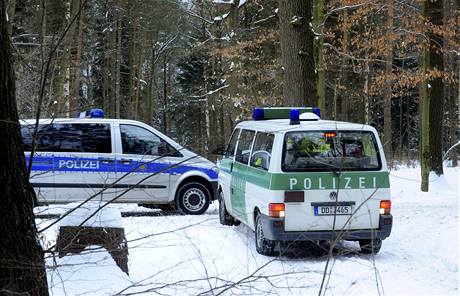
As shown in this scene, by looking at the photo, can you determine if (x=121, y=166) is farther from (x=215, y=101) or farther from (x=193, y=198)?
(x=215, y=101)

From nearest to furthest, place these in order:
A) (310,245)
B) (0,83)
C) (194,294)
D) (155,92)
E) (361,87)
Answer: (0,83), (194,294), (310,245), (361,87), (155,92)

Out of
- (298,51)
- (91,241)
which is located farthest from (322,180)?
(298,51)

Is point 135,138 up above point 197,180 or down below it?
above

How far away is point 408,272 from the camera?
25.6 ft

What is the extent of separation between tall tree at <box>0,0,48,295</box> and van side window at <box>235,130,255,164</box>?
259 inches

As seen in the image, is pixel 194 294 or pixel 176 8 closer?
pixel 194 294

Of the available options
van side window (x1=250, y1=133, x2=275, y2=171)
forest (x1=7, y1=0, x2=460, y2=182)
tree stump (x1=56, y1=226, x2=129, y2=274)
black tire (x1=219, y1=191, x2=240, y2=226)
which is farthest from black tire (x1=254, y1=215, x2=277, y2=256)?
tree stump (x1=56, y1=226, x2=129, y2=274)

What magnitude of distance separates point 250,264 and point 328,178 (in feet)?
5.28

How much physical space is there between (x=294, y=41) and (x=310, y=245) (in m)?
5.15

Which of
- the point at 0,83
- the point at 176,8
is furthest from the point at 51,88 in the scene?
the point at 176,8

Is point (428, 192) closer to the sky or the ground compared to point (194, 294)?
closer to the ground

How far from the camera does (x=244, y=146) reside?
1022 centimetres

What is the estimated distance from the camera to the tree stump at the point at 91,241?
349cm

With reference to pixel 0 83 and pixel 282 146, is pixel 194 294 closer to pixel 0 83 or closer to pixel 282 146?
pixel 0 83
